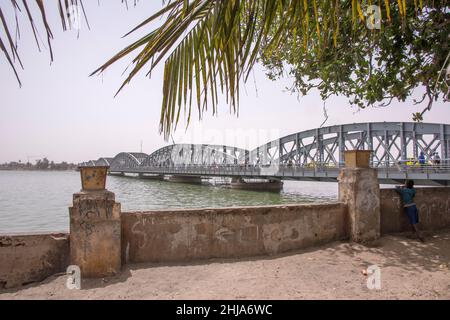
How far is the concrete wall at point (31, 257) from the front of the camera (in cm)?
454

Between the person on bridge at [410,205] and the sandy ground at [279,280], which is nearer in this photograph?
the sandy ground at [279,280]

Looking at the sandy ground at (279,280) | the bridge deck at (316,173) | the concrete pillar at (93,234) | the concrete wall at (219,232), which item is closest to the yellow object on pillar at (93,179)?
the concrete pillar at (93,234)

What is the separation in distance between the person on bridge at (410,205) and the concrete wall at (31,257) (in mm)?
6583

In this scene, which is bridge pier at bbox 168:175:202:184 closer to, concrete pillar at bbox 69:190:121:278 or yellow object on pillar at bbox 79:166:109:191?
yellow object on pillar at bbox 79:166:109:191

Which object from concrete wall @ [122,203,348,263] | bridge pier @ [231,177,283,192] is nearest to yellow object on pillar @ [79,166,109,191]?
concrete wall @ [122,203,348,263]

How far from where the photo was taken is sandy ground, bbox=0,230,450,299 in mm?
4059

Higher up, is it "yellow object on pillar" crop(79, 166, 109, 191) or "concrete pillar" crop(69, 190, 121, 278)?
"yellow object on pillar" crop(79, 166, 109, 191)

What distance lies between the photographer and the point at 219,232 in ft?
18.1

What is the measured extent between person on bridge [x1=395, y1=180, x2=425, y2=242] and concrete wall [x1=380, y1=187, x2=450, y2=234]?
0.18m

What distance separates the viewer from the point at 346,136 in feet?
128

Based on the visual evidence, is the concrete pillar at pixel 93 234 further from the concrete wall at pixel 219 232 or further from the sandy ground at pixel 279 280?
the concrete wall at pixel 219 232

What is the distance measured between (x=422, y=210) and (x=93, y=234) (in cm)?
701

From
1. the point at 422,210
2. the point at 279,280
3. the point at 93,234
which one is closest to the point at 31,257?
the point at 93,234
